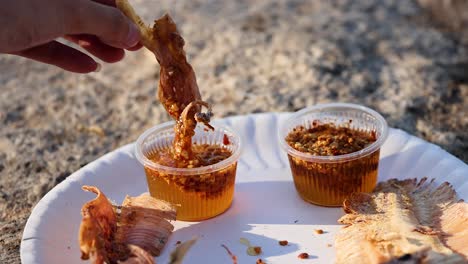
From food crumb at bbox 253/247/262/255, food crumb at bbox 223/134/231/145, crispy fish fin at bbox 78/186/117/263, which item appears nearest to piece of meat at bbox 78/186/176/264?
crispy fish fin at bbox 78/186/117/263

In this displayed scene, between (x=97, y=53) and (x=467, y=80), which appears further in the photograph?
(x=467, y=80)

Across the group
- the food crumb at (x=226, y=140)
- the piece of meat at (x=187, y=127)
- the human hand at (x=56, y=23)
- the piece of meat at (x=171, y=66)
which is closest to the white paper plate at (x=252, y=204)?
the food crumb at (x=226, y=140)

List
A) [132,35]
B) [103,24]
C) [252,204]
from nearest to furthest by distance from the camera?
1. [103,24]
2. [132,35]
3. [252,204]

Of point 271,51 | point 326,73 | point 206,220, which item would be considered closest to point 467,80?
point 326,73

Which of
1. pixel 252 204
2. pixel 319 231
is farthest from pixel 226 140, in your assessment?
pixel 319 231

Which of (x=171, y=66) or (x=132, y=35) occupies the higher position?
(x=132, y=35)

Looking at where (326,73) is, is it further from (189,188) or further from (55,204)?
(55,204)

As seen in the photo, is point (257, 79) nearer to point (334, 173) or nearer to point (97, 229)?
point (334, 173)
